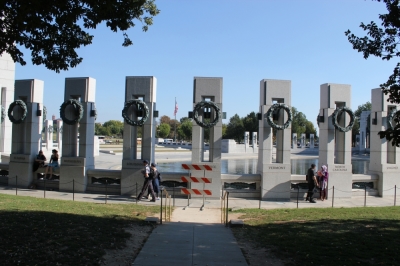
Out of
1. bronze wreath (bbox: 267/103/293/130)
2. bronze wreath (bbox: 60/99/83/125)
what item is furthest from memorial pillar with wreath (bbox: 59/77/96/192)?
bronze wreath (bbox: 267/103/293/130)

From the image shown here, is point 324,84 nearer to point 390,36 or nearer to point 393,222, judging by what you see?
point 393,222

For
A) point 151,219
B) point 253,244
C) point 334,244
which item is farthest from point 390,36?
point 151,219

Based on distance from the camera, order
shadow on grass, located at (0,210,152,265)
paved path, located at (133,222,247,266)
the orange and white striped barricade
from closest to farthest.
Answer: shadow on grass, located at (0,210,152,265), paved path, located at (133,222,247,266), the orange and white striped barricade

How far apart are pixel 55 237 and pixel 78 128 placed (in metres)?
11.0

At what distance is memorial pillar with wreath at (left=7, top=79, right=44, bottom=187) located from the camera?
18.5 meters

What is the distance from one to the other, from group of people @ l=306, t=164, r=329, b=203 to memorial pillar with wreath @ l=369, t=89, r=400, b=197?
11.5 feet

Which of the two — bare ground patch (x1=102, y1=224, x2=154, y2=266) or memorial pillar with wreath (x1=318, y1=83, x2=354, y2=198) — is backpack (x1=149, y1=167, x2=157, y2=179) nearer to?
bare ground patch (x1=102, y1=224, x2=154, y2=266)

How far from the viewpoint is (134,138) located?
17484 millimetres

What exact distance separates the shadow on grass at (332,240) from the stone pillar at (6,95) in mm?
22206

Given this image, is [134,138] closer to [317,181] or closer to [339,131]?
[317,181]

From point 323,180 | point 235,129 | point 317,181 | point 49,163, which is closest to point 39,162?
point 49,163

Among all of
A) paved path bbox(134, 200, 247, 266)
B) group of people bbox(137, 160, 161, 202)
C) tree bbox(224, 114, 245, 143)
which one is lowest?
paved path bbox(134, 200, 247, 266)

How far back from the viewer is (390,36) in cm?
734

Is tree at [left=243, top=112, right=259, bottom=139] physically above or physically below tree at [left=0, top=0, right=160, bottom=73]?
above
